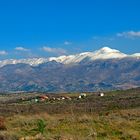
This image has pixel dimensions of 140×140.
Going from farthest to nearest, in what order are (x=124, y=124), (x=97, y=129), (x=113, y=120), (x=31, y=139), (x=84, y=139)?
(x=113, y=120)
(x=124, y=124)
(x=97, y=129)
(x=31, y=139)
(x=84, y=139)

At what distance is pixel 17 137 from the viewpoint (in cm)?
1983

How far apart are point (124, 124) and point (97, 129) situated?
2.19 m

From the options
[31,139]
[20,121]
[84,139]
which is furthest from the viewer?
[20,121]

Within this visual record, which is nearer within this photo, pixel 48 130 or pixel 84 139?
pixel 84 139

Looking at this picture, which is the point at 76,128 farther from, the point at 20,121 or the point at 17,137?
the point at 20,121

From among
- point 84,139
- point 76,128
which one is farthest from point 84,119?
point 84,139

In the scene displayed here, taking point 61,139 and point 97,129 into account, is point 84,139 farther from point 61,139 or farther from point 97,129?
point 97,129

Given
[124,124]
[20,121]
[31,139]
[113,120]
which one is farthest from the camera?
[20,121]

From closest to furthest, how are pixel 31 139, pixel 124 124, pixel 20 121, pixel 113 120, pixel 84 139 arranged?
pixel 84 139 < pixel 31 139 < pixel 124 124 < pixel 113 120 < pixel 20 121

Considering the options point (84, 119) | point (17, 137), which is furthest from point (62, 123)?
point (17, 137)

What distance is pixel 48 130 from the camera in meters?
22.6

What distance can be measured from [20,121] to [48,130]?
5.72 m

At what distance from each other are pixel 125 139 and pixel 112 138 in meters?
0.56

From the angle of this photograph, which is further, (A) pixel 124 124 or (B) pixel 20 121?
(B) pixel 20 121
